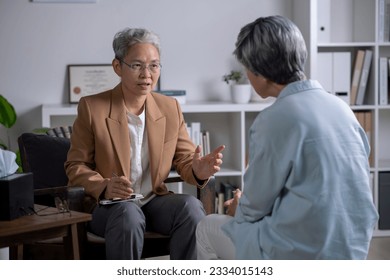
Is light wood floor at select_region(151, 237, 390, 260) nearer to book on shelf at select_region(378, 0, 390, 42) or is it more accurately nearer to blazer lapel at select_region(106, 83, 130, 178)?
book on shelf at select_region(378, 0, 390, 42)

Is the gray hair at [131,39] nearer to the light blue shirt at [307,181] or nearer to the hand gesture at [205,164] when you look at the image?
the hand gesture at [205,164]

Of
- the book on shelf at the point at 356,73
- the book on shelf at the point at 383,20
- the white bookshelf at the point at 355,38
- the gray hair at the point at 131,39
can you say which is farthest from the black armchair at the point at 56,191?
the book on shelf at the point at 383,20

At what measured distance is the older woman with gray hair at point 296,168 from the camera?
6.10 feet

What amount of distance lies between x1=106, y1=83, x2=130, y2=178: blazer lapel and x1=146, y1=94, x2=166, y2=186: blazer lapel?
10cm

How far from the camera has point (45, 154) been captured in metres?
3.23

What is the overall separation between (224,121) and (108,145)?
1.89 m

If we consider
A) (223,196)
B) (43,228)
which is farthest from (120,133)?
(223,196)

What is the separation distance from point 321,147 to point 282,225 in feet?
0.78

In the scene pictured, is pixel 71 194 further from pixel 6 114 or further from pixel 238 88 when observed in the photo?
pixel 238 88

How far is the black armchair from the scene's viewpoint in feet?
9.14
